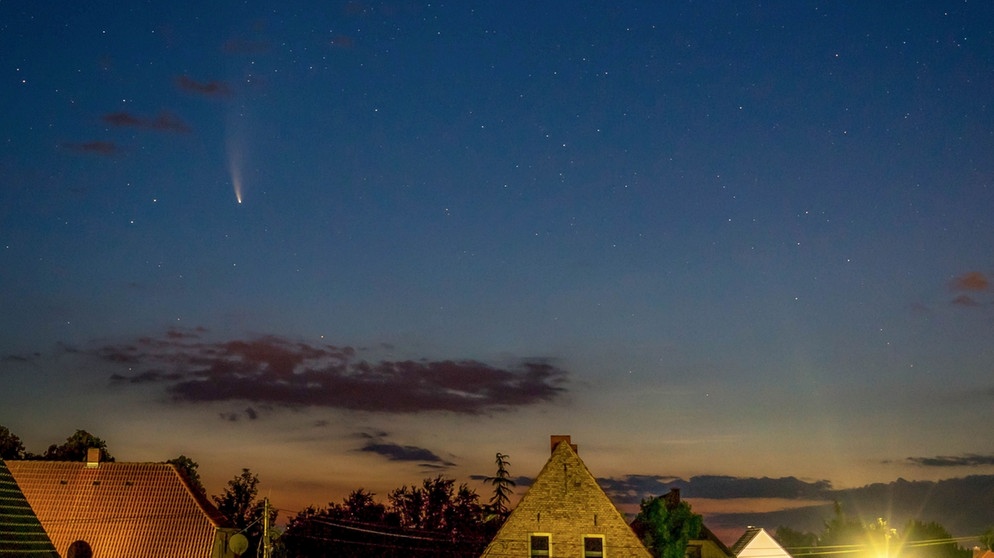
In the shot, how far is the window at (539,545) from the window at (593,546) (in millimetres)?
1911

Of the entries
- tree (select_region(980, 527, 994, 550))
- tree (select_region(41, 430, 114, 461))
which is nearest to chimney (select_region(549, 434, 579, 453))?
tree (select_region(41, 430, 114, 461))

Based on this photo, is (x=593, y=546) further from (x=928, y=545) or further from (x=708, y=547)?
(x=928, y=545)

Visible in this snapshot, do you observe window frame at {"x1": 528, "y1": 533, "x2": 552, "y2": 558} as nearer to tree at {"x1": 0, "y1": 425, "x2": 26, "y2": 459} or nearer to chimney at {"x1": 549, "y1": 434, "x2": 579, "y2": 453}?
chimney at {"x1": 549, "y1": 434, "x2": 579, "y2": 453}

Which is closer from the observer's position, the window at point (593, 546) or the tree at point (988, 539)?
the window at point (593, 546)

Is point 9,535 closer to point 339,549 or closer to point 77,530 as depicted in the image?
point 77,530

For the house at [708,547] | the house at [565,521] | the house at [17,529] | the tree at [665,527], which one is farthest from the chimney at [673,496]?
the house at [17,529]

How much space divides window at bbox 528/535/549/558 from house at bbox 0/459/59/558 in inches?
1098

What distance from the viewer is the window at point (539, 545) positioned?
52000 millimetres

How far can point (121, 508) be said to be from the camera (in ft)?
203

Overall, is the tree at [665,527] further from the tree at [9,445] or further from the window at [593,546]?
the tree at [9,445]

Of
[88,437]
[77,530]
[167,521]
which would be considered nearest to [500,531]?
[167,521]

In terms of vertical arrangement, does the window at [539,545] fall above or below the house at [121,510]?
below

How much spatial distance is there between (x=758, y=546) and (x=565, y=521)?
2866cm

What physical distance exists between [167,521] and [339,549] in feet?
71.4
